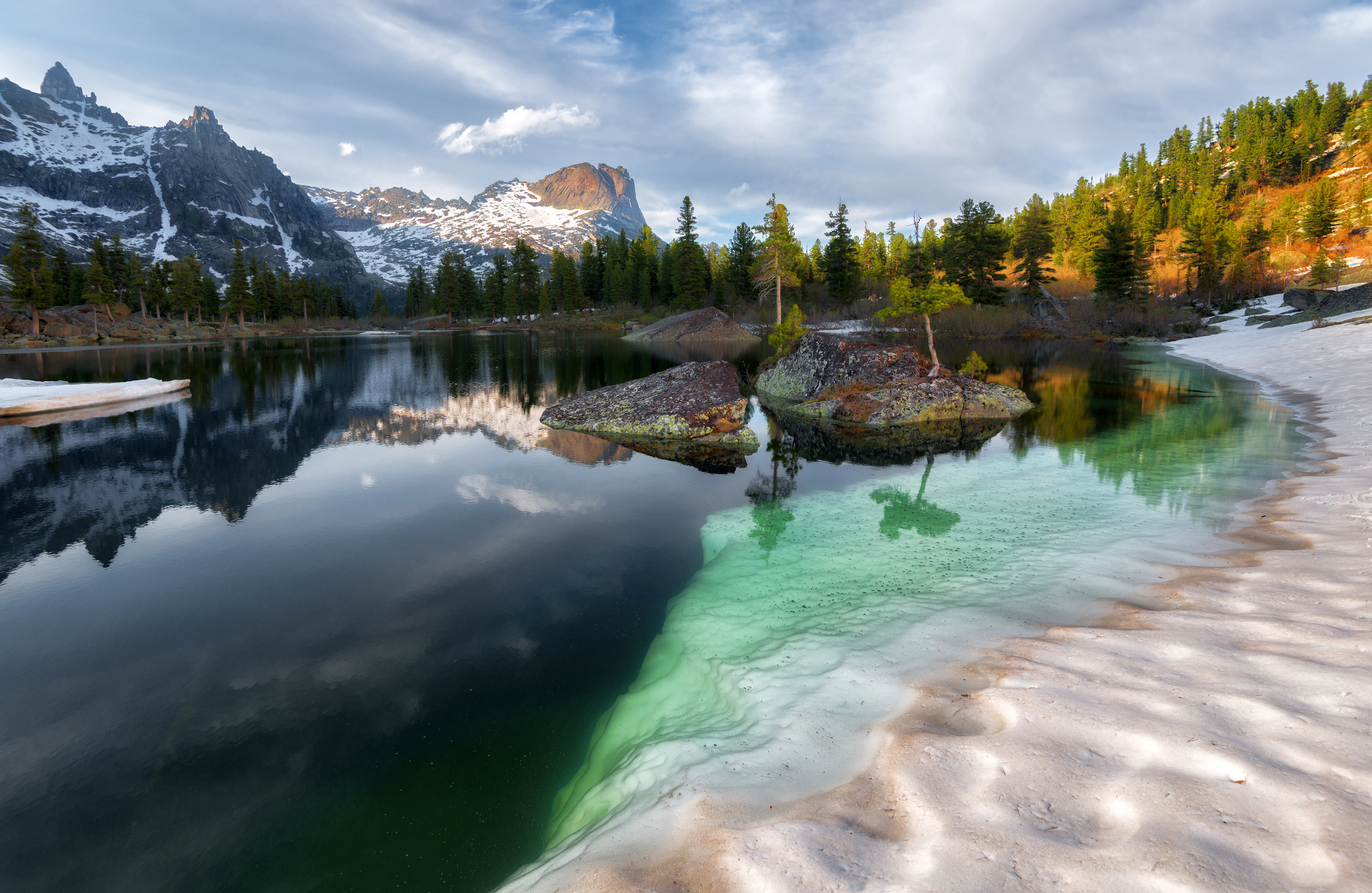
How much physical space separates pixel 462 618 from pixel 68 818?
339 cm

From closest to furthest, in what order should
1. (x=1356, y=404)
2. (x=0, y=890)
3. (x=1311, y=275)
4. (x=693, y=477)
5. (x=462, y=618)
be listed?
(x=0, y=890), (x=462, y=618), (x=693, y=477), (x=1356, y=404), (x=1311, y=275)

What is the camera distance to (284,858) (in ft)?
12.6

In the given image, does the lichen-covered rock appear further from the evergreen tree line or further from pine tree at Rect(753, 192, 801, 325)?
the evergreen tree line

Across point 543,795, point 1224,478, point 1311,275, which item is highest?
point 1311,275

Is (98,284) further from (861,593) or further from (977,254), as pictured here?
(977,254)

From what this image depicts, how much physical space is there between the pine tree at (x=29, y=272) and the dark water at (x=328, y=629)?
6926 centimetres

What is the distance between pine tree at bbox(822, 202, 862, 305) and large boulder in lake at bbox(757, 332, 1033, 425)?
61.2m

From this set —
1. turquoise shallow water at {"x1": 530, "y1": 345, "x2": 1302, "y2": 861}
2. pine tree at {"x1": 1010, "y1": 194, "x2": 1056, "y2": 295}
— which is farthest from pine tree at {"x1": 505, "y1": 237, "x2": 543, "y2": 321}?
turquoise shallow water at {"x1": 530, "y1": 345, "x2": 1302, "y2": 861}

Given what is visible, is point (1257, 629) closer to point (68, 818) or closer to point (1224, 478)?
point (1224, 478)

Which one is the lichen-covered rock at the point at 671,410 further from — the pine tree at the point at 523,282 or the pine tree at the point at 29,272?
the pine tree at the point at 523,282

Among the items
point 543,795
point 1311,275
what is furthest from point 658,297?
point 543,795

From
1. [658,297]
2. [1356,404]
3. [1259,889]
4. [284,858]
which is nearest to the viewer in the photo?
[1259,889]

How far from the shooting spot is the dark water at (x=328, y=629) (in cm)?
402

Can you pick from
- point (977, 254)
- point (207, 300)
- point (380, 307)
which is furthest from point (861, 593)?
point (380, 307)
